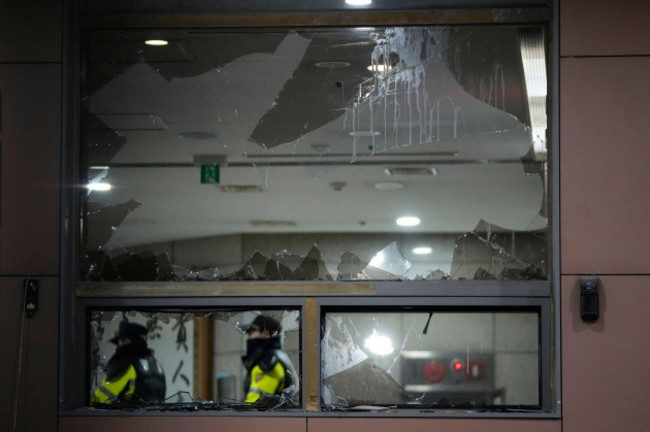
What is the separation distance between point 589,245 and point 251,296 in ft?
6.03

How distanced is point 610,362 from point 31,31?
363 cm

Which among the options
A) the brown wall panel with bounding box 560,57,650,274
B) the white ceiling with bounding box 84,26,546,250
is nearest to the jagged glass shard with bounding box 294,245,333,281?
the white ceiling with bounding box 84,26,546,250

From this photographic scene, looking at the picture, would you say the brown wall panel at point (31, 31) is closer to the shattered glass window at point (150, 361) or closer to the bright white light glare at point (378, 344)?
the shattered glass window at point (150, 361)

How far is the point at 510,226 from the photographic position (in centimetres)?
510

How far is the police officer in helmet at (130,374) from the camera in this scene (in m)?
5.24

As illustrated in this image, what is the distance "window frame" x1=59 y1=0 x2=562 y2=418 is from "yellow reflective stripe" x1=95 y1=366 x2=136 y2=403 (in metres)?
0.10

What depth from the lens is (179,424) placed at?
504 centimetres

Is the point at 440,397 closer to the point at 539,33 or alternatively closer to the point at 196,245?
the point at 196,245

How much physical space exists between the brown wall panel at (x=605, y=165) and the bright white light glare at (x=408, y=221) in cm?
79

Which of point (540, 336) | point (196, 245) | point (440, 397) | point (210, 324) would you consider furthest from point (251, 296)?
point (210, 324)

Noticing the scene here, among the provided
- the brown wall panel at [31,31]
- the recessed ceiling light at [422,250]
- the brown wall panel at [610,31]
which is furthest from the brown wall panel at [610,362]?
the brown wall panel at [31,31]

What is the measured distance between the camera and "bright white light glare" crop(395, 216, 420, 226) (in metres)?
A: 5.18

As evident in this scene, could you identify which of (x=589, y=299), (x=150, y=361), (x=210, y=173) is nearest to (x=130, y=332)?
(x=150, y=361)

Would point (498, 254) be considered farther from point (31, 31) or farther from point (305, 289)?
point (31, 31)
